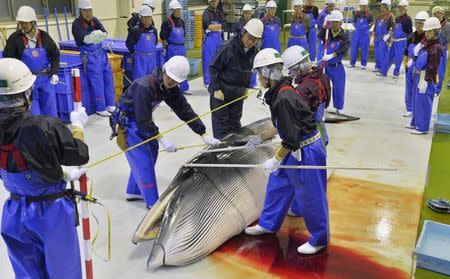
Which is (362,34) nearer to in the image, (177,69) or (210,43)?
(210,43)

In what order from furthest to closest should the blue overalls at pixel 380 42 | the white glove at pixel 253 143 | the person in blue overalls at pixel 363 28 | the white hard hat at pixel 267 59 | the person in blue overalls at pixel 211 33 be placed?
the person in blue overalls at pixel 363 28
the blue overalls at pixel 380 42
the person in blue overalls at pixel 211 33
the white glove at pixel 253 143
the white hard hat at pixel 267 59

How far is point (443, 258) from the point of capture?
11.6 ft

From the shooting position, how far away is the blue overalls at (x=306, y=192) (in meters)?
3.53

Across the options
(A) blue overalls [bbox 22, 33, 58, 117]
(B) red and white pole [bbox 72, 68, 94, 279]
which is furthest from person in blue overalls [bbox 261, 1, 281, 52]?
(B) red and white pole [bbox 72, 68, 94, 279]

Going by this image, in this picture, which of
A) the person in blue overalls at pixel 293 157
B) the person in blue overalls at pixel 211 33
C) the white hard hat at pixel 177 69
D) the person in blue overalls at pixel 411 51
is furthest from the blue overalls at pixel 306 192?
the person in blue overalls at pixel 211 33

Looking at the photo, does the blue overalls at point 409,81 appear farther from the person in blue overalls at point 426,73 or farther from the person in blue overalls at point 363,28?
the person in blue overalls at point 363,28

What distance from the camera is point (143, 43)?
7.49 metres

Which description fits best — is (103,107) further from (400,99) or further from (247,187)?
(400,99)

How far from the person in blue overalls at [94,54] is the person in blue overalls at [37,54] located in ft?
3.23

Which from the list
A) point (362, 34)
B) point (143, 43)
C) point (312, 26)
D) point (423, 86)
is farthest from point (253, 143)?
point (312, 26)

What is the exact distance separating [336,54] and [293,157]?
13.8 ft

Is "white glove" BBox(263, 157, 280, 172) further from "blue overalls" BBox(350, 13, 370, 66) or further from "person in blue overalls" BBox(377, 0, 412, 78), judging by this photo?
"blue overalls" BBox(350, 13, 370, 66)

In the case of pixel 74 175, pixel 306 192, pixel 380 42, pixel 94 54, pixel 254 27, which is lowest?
pixel 306 192

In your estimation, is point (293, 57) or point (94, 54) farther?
point (94, 54)
